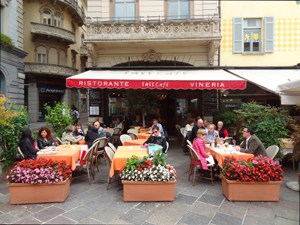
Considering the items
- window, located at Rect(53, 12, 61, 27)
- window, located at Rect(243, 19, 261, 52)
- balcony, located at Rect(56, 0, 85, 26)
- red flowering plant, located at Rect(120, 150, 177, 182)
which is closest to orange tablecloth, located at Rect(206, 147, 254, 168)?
red flowering plant, located at Rect(120, 150, 177, 182)

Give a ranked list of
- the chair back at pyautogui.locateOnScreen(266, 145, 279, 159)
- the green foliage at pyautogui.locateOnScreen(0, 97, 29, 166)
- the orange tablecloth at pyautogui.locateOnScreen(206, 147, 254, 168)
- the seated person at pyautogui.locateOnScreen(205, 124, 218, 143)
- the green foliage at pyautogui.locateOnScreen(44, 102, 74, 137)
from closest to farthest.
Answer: the orange tablecloth at pyautogui.locateOnScreen(206, 147, 254, 168)
the chair back at pyautogui.locateOnScreen(266, 145, 279, 159)
the green foliage at pyautogui.locateOnScreen(0, 97, 29, 166)
the seated person at pyautogui.locateOnScreen(205, 124, 218, 143)
the green foliage at pyautogui.locateOnScreen(44, 102, 74, 137)

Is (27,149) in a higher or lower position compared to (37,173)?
higher

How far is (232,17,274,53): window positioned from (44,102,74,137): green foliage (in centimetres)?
888

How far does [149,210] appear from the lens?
147 inches

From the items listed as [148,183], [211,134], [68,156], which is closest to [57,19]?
[68,156]

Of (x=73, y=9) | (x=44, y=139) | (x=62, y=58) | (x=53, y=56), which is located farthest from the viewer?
(x=73, y=9)

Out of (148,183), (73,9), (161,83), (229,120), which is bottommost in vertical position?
(148,183)

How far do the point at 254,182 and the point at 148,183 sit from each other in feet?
6.50

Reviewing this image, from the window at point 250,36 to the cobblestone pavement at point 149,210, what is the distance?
28.0ft

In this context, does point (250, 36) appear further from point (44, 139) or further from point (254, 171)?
point (44, 139)

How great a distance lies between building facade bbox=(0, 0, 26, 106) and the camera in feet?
45.9

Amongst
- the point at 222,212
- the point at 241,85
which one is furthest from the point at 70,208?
the point at 241,85

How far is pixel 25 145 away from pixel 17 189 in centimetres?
119

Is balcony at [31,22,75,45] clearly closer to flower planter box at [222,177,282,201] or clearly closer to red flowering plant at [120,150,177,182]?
red flowering plant at [120,150,177,182]
